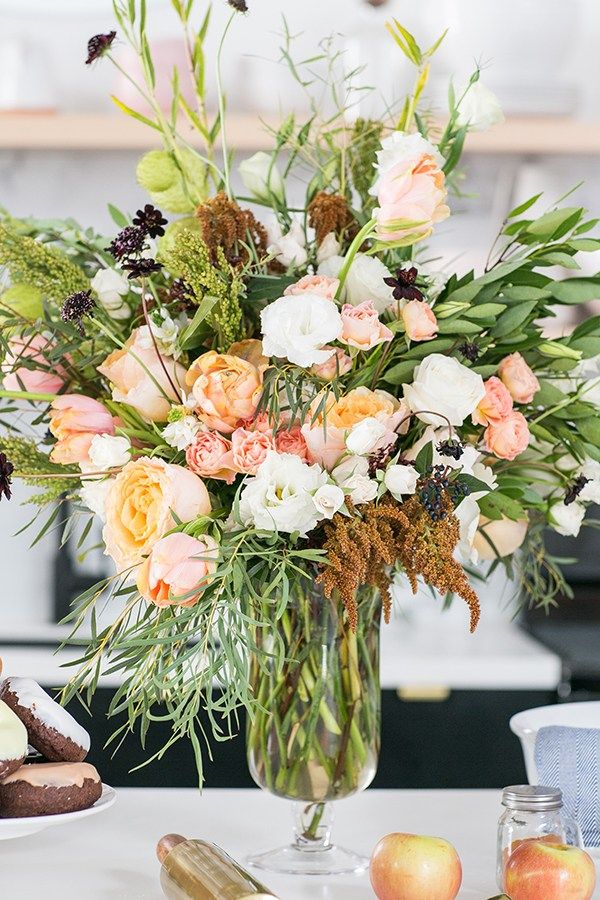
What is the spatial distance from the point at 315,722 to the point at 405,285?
35cm

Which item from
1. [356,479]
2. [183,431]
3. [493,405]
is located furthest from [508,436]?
[183,431]

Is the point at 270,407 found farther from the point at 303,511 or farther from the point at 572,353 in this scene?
the point at 572,353

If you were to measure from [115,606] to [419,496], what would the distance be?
1.71m

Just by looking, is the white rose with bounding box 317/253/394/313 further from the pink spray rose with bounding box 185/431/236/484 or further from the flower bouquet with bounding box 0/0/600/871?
the pink spray rose with bounding box 185/431/236/484

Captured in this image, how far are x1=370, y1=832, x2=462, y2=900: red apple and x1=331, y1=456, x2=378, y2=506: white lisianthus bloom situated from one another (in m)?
0.23

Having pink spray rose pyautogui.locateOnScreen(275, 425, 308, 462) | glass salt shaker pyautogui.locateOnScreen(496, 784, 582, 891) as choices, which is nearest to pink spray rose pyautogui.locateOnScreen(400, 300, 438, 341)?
pink spray rose pyautogui.locateOnScreen(275, 425, 308, 462)

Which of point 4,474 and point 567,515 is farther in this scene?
point 567,515

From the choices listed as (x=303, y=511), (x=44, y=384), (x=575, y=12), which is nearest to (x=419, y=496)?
(x=303, y=511)

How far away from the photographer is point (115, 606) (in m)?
2.40

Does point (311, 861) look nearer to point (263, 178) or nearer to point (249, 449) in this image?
point (249, 449)

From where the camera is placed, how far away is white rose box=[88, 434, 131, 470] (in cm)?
81

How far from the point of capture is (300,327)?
77 cm

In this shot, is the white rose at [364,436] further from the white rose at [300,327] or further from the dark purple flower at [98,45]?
the dark purple flower at [98,45]

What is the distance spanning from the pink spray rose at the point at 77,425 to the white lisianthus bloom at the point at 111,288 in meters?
0.08
